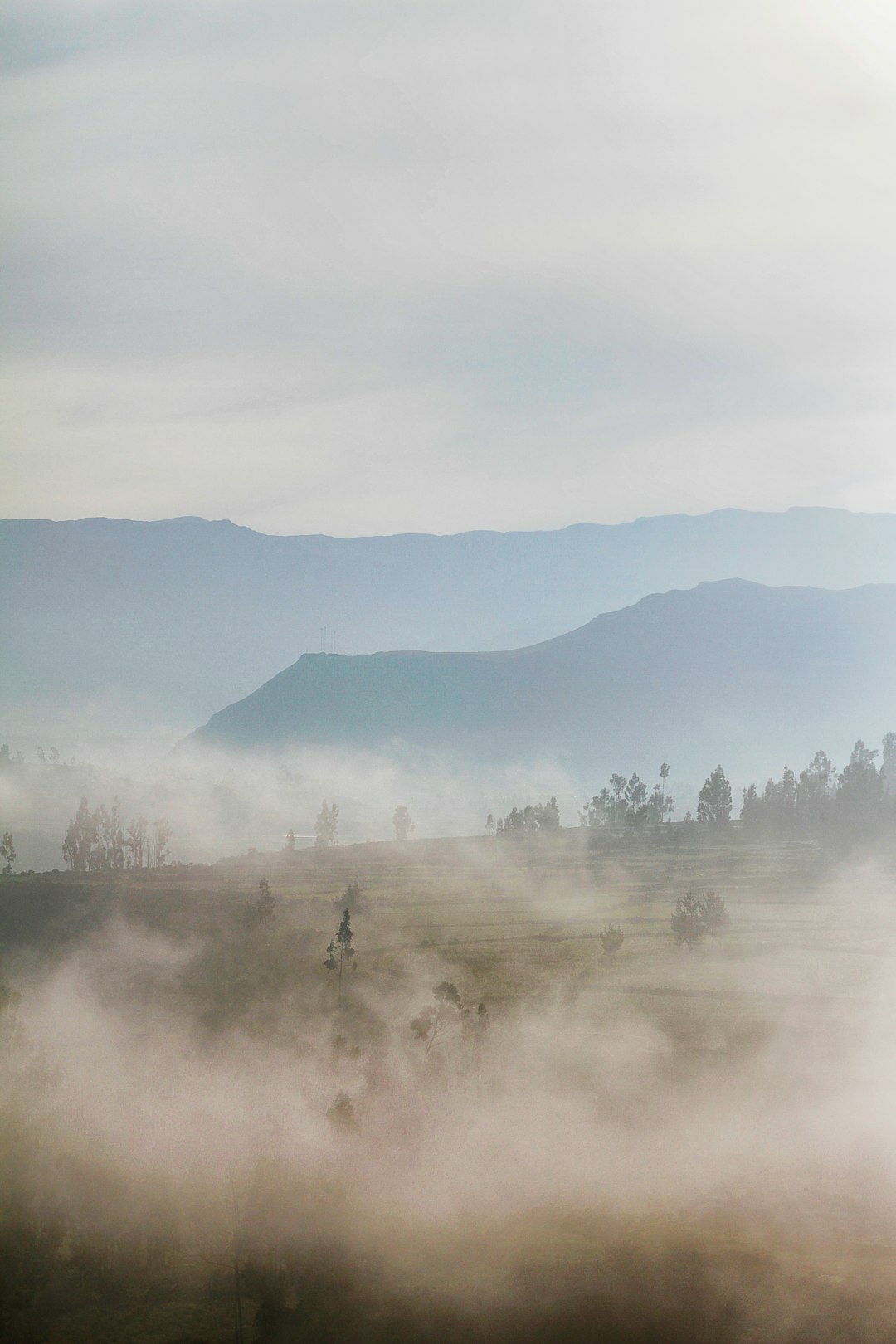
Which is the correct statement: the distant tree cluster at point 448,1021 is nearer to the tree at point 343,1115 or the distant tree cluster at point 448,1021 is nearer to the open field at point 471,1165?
the open field at point 471,1165

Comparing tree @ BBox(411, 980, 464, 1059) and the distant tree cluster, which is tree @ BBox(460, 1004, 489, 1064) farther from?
tree @ BBox(411, 980, 464, 1059)

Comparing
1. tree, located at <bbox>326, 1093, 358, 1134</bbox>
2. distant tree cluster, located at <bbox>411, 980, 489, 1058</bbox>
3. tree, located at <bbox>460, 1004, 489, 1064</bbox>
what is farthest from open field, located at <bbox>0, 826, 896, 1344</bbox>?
distant tree cluster, located at <bbox>411, 980, 489, 1058</bbox>

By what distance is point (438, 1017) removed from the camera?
178500 mm

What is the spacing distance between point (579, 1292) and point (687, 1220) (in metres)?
19.8

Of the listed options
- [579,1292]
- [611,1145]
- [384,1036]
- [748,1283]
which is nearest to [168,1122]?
[384,1036]

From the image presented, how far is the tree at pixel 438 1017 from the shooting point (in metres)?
172

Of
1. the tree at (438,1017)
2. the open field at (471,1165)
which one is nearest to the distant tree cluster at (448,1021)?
the tree at (438,1017)

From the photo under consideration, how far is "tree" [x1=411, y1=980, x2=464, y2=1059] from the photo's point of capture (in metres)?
172

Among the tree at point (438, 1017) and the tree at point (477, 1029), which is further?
the tree at point (438, 1017)

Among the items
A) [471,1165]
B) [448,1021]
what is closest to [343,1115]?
[471,1165]

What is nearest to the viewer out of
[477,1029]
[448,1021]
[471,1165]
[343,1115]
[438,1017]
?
[471,1165]

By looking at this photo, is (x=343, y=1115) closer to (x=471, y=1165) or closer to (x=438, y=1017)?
(x=471, y=1165)

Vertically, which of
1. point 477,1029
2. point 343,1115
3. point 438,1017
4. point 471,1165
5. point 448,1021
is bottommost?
point 471,1165

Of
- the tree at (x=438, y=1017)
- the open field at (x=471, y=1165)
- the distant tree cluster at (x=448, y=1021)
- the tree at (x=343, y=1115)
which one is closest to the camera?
the open field at (x=471, y=1165)
